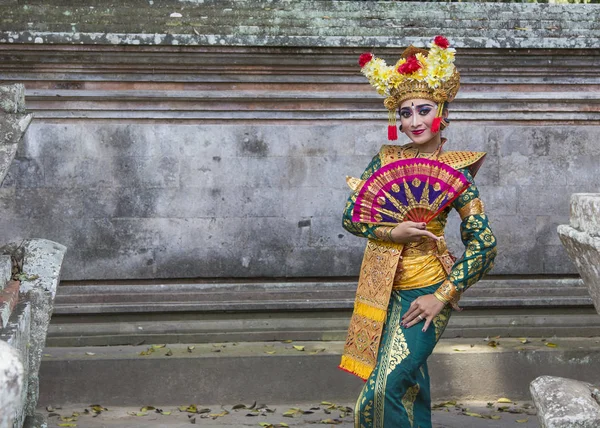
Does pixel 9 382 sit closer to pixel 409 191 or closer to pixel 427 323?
pixel 427 323

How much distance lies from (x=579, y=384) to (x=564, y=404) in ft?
0.73

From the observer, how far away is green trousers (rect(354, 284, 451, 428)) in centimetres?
483

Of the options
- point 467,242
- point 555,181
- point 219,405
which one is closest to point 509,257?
point 555,181

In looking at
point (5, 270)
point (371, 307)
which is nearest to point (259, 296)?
point (371, 307)

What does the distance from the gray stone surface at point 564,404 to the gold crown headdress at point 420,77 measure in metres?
1.56

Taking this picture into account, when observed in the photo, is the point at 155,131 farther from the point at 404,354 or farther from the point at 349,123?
the point at 404,354

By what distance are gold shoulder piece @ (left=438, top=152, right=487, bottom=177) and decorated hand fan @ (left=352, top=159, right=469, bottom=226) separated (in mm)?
69

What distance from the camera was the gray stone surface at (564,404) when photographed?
144 inches

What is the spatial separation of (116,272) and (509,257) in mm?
2907

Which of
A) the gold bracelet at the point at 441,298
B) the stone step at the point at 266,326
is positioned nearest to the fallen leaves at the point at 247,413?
the stone step at the point at 266,326

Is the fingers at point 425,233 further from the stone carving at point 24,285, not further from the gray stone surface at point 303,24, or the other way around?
the gray stone surface at point 303,24

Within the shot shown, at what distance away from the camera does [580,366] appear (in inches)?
290

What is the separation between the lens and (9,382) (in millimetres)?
2383

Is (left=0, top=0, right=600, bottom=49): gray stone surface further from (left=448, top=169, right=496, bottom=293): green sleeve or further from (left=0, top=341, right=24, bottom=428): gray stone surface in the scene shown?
(left=0, top=341, right=24, bottom=428): gray stone surface
